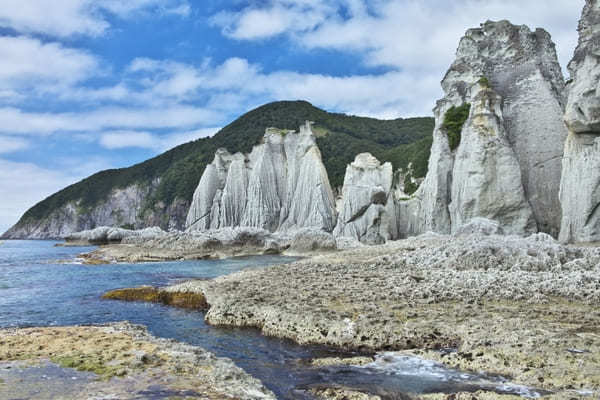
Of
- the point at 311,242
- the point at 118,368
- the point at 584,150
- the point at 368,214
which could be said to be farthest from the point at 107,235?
the point at 118,368

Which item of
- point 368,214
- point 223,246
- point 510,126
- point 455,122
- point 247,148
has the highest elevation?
point 247,148

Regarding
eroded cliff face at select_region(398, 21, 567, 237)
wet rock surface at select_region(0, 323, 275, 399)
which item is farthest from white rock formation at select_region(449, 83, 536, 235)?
wet rock surface at select_region(0, 323, 275, 399)

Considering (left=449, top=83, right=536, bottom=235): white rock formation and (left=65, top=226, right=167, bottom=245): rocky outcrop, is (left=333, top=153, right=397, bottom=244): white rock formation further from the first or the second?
(left=65, top=226, right=167, bottom=245): rocky outcrop

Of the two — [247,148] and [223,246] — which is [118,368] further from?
[247,148]

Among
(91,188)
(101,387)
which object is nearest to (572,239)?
(101,387)

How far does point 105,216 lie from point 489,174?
98.5 m

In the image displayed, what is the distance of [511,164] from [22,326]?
25933 millimetres

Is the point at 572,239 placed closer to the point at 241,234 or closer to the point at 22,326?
the point at 22,326

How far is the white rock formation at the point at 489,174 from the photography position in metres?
27.7

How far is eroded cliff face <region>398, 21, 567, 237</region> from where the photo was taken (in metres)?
27.8

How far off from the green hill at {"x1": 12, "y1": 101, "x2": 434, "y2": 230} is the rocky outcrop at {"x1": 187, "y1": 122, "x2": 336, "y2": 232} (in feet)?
60.7

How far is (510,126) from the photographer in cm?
2983

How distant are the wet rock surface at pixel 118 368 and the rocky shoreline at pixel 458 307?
1.69 m

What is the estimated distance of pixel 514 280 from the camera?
12.8 metres
